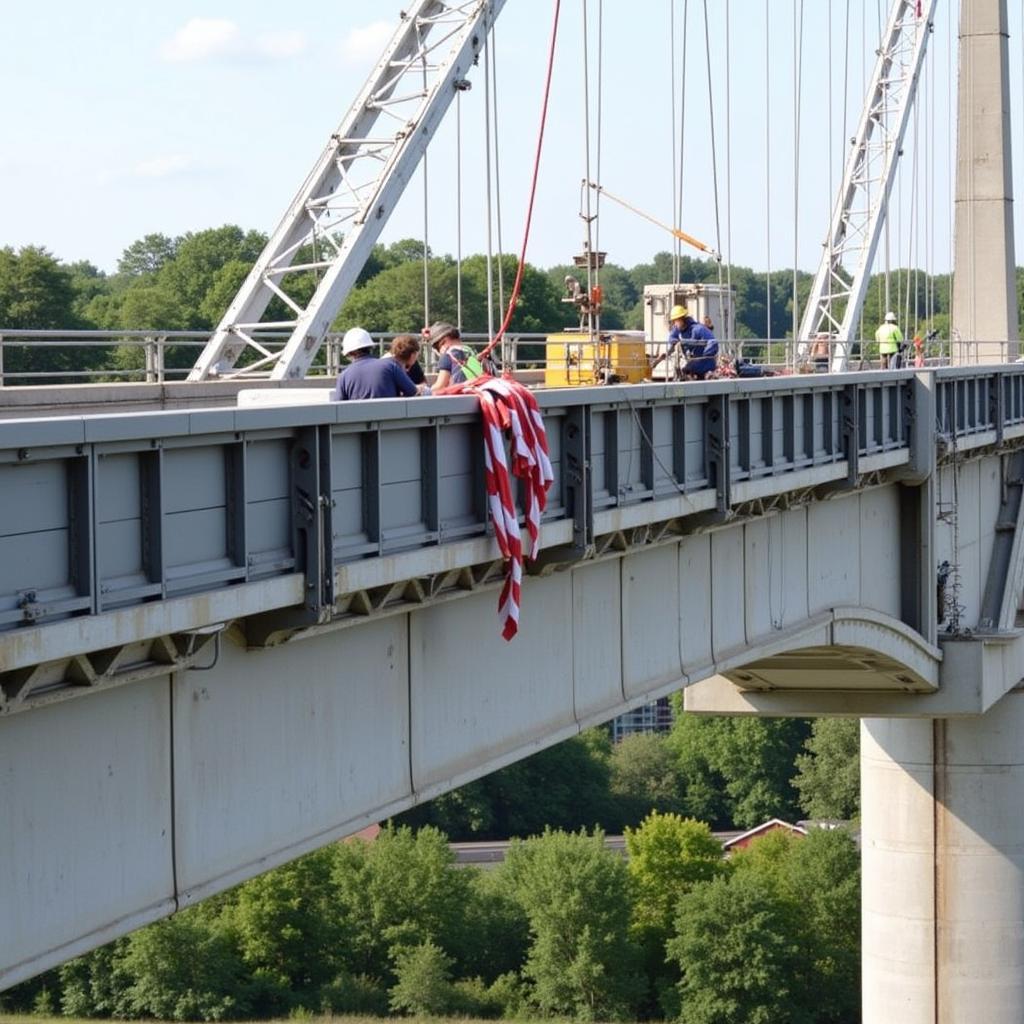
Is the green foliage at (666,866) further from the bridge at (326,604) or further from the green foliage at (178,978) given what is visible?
the bridge at (326,604)

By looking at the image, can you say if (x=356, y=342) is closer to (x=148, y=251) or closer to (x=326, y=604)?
(x=326, y=604)

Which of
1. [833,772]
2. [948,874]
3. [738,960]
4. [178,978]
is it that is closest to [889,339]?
[948,874]

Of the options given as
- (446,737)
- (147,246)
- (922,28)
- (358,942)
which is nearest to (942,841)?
(446,737)

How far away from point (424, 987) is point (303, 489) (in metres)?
62.3

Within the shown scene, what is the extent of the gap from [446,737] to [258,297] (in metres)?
13.6

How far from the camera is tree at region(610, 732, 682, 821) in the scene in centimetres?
10525

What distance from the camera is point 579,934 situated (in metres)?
72.7

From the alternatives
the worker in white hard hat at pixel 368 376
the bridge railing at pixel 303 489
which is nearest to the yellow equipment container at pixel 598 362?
the bridge railing at pixel 303 489

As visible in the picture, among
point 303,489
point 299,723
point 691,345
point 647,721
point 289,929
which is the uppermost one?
point 691,345

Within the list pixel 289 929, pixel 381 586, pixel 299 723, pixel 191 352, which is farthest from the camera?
pixel 289 929

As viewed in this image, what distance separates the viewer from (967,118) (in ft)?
157

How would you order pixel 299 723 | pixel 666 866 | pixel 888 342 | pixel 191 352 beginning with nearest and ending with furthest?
1. pixel 299 723
2. pixel 888 342
3. pixel 191 352
4. pixel 666 866

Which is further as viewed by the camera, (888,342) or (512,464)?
(888,342)

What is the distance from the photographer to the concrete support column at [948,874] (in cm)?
3566
